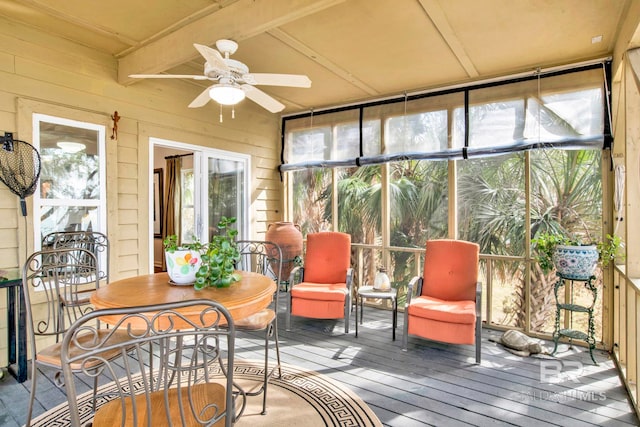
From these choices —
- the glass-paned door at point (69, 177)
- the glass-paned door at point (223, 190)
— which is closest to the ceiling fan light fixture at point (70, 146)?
the glass-paned door at point (69, 177)

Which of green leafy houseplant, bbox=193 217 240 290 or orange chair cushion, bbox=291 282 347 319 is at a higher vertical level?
green leafy houseplant, bbox=193 217 240 290

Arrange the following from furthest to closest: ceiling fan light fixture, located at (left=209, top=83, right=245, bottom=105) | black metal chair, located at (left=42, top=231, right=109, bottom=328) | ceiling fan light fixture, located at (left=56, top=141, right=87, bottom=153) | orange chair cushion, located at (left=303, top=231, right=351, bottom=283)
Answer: orange chair cushion, located at (left=303, top=231, right=351, bottom=283) < ceiling fan light fixture, located at (left=56, top=141, right=87, bottom=153) < black metal chair, located at (left=42, top=231, right=109, bottom=328) < ceiling fan light fixture, located at (left=209, top=83, right=245, bottom=105)

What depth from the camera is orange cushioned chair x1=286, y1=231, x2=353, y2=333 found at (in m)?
3.77

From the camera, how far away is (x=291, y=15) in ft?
7.98

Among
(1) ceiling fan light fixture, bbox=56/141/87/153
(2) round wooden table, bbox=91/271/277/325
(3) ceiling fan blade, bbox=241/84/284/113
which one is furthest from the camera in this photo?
(1) ceiling fan light fixture, bbox=56/141/87/153

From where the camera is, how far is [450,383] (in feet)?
9.00

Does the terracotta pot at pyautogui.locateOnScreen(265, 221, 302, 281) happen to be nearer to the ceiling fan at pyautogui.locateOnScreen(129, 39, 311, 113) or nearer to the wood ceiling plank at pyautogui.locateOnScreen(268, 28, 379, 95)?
the wood ceiling plank at pyautogui.locateOnScreen(268, 28, 379, 95)

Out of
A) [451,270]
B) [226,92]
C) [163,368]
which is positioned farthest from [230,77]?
[451,270]

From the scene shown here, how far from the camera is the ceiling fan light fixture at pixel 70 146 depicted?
3.27m

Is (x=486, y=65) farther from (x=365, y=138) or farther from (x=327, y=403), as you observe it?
(x=327, y=403)

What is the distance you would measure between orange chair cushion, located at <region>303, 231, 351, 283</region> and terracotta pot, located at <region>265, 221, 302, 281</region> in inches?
20.2

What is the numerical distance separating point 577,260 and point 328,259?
248 centimetres

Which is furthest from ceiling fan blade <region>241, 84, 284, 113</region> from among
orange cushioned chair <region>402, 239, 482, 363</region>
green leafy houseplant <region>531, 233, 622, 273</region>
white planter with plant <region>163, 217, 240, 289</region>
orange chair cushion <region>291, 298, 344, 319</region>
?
green leafy houseplant <region>531, 233, 622, 273</region>

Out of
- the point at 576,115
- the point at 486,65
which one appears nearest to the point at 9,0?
the point at 486,65
